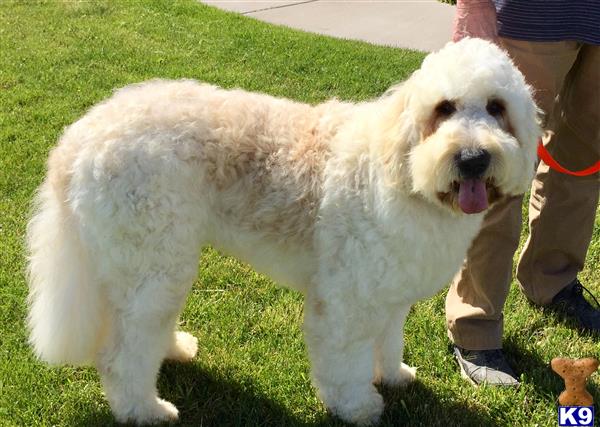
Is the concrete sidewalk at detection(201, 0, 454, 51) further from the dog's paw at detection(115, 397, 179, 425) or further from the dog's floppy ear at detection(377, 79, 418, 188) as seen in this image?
the dog's paw at detection(115, 397, 179, 425)

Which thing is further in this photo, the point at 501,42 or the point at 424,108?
A: the point at 501,42

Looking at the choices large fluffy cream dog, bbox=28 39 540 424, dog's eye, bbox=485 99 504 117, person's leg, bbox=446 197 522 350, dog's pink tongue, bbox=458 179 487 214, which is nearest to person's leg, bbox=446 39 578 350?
person's leg, bbox=446 197 522 350

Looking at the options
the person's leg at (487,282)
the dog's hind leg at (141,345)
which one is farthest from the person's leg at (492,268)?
the dog's hind leg at (141,345)

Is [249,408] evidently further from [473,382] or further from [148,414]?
[473,382]

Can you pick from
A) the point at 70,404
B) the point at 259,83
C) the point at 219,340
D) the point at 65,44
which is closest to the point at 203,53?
the point at 259,83

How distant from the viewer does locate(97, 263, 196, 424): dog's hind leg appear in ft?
9.50

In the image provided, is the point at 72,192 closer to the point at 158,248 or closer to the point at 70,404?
the point at 158,248

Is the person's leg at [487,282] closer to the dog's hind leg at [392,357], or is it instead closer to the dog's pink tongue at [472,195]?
the dog's hind leg at [392,357]

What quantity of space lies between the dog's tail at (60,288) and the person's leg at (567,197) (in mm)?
2529

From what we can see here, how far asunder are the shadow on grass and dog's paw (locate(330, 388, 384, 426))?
49mm

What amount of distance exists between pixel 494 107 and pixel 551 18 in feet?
2.70

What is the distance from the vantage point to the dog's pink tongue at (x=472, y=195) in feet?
8.22

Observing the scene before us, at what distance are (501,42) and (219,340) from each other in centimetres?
219

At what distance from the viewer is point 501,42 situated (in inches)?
125
